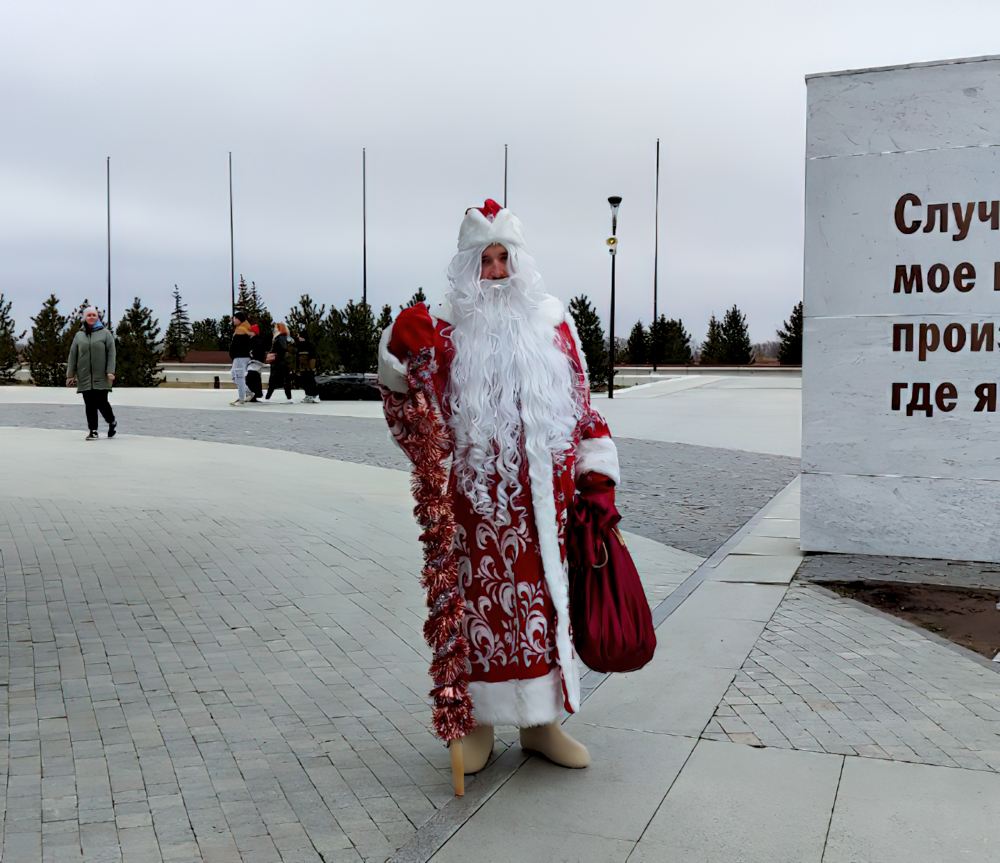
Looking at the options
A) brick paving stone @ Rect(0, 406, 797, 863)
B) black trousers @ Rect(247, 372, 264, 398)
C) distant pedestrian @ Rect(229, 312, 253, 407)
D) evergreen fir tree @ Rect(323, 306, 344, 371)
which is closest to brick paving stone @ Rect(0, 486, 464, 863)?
brick paving stone @ Rect(0, 406, 797, 863)

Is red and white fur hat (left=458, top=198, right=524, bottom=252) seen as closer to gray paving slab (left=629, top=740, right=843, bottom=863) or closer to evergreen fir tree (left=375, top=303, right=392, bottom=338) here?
gray paving slab (left=629, top=740, right=843, bottom=863)

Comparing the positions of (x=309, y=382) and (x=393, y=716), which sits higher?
(x=309, y=382)

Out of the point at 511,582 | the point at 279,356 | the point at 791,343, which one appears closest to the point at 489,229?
the point at 511,582

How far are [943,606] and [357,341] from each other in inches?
1352

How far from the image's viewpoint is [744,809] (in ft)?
11.9

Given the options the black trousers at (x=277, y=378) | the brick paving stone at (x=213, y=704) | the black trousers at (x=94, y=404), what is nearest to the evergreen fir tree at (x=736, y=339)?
the black trousers at (x=277, y=378)

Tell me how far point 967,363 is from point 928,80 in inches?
76.9

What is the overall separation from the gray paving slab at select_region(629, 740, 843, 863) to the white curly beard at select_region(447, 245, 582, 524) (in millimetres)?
1129

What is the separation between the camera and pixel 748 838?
342 centimetres

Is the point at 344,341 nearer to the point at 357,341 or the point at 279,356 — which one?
the point at 357,341

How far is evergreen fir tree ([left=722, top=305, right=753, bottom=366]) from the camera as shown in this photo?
50.2 meters

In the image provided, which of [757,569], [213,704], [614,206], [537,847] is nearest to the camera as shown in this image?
[537,847]

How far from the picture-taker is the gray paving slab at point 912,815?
131 inches

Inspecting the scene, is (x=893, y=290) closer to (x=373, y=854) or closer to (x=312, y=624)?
(x=312, y=624)
